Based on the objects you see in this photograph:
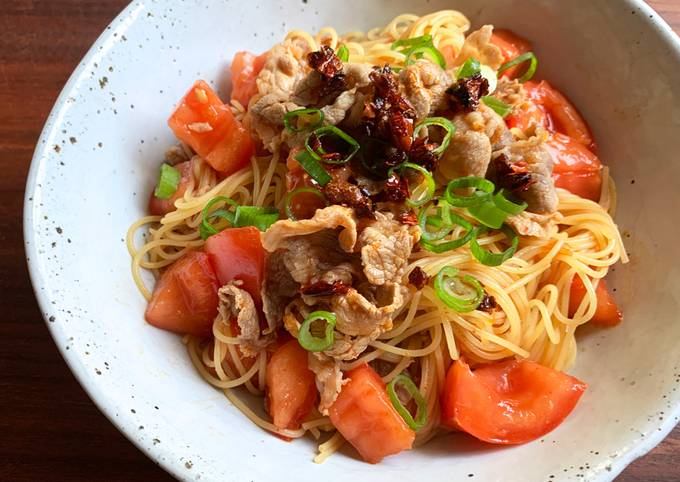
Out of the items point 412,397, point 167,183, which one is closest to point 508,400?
point 412,397

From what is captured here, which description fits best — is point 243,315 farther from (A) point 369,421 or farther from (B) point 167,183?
(B) point 167,183

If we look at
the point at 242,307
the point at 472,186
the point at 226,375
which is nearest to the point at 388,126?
the point at 472,186

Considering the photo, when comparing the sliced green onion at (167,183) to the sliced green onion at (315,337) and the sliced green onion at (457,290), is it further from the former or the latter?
the sliced green onion at (457,290)

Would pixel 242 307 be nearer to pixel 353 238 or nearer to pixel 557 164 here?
pixel 353 238

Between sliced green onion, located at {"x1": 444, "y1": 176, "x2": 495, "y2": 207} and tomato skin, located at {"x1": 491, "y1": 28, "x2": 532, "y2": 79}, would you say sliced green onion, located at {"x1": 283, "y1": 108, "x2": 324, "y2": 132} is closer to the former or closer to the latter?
sliced green onion, located at {"x1": 444, "y1": 176, "x2": 495, "y2": 207}

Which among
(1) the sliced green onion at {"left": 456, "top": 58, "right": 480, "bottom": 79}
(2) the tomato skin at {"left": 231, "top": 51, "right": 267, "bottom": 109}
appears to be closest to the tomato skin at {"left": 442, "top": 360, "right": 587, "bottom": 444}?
(1) the sliced green onion at {"left": 456, "top": 58, "right": 480, "bottom": 79}

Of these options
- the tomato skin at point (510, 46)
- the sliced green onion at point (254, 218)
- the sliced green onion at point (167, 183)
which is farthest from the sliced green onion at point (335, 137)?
the tomato skin at point (510, 46)
